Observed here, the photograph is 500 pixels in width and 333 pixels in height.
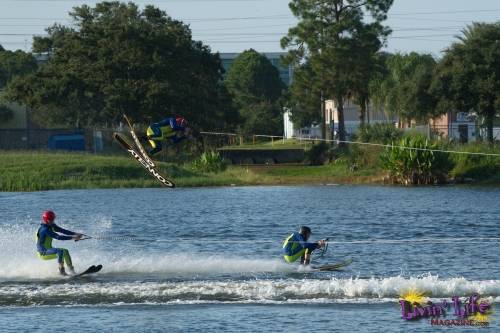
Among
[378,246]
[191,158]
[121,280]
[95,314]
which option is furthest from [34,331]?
[191,158]

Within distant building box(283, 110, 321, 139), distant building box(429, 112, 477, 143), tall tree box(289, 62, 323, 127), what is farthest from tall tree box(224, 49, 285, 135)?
distant building box(429, 112, 477, 143)

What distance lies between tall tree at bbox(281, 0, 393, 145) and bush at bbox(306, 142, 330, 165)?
23.0 feet

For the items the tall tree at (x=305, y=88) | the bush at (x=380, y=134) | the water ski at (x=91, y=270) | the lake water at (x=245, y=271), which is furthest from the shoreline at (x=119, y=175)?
the water ski at (x=91, y=270)

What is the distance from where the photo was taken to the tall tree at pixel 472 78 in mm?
73688

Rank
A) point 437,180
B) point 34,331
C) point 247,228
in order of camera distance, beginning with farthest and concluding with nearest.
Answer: point 437,180
point 247,228
point 34,331

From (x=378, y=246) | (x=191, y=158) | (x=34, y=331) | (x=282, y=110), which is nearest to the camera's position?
(x=34, y=331)

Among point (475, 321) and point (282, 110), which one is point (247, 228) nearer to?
point (475, 321)

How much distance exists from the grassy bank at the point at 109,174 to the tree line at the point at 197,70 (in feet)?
29.3

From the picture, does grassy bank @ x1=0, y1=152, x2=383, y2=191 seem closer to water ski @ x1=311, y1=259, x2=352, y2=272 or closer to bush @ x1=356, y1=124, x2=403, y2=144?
bush @ x1=356, y1=124, x2=403, y2=144

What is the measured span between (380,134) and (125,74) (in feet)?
72.8

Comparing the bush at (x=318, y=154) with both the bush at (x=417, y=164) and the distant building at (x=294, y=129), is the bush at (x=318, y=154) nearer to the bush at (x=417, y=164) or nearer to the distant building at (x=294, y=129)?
the bush at (x=417, y=164)

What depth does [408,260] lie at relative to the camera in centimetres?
3136

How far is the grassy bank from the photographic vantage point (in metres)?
64.9

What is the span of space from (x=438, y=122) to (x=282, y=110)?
1434 inches
